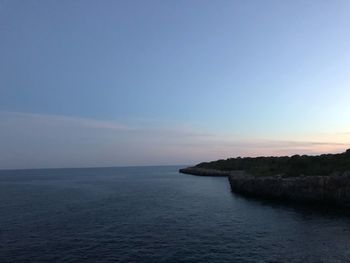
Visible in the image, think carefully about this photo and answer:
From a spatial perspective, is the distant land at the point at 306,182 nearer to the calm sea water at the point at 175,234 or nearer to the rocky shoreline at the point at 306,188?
the rocky shoreline at the point at 306,188

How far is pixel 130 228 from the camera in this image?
49.5m

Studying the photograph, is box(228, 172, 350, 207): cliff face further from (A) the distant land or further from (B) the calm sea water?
(B) the calm sea water

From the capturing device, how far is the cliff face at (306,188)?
63969 mm

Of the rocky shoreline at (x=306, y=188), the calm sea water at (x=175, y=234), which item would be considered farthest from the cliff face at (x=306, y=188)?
the calm sea water at (x=175, y=234)

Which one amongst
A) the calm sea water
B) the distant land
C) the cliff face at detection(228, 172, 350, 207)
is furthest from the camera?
the distant land

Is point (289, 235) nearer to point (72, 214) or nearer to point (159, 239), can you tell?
point (159, 239)

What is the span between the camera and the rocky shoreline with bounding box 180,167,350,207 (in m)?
64.0

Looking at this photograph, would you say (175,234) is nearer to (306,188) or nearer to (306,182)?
(306,188)

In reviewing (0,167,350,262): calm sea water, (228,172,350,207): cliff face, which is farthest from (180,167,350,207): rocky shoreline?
(0,167,350,262): calm sea water

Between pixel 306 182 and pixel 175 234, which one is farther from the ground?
pixel 306 182

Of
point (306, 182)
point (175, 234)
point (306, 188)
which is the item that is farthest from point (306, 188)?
point (175, 234)

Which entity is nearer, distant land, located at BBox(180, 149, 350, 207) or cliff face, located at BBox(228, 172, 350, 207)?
cliff face, located at BBox(228, 172, 350, 207)

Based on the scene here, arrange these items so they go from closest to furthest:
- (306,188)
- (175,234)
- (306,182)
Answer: (175,234)
(306,188)
(306,182)

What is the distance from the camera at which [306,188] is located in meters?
70.4
